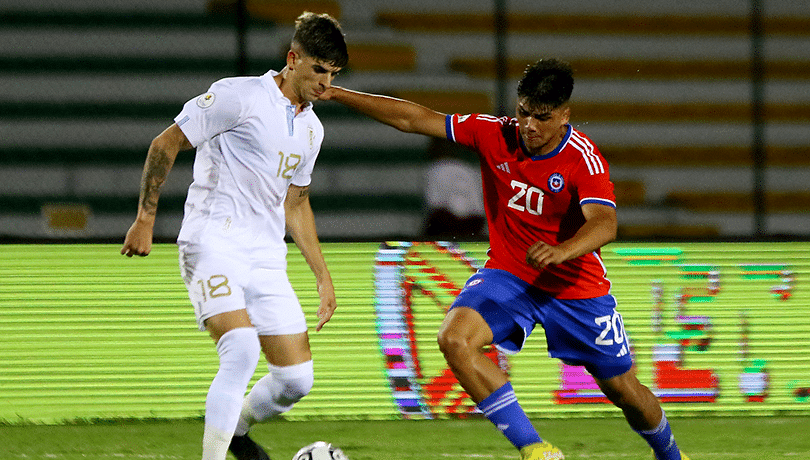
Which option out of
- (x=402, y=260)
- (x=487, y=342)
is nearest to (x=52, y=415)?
(x=402, y=260)

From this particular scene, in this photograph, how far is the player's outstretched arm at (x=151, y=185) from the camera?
333 cm

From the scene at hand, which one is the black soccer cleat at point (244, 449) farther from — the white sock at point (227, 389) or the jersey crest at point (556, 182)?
the jersey crest at point (556, 182)

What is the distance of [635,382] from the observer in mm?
4043

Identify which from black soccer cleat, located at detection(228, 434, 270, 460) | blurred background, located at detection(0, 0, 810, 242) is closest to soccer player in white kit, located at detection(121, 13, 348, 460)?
black soccer cleat, located at detection(228, 434, 270, 460)

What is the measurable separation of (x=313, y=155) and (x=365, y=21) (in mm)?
3537

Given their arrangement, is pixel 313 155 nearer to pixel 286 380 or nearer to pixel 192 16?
pixel 286 380

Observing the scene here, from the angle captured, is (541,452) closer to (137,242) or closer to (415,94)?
(137,242)

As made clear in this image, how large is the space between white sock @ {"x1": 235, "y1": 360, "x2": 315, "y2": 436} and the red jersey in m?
0.98

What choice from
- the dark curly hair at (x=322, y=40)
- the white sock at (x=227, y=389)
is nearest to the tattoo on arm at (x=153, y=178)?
the white sock at (x=227, y=389)

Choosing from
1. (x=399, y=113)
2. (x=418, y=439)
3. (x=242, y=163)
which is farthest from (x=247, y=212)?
(x=418, y=439)

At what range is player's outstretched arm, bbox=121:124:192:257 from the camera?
3.33 meters

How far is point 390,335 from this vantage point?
618 cm

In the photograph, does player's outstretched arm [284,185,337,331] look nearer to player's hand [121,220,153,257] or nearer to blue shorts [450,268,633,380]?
blue shorts [450,268,633,380]

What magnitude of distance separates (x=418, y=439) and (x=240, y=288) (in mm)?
2156
